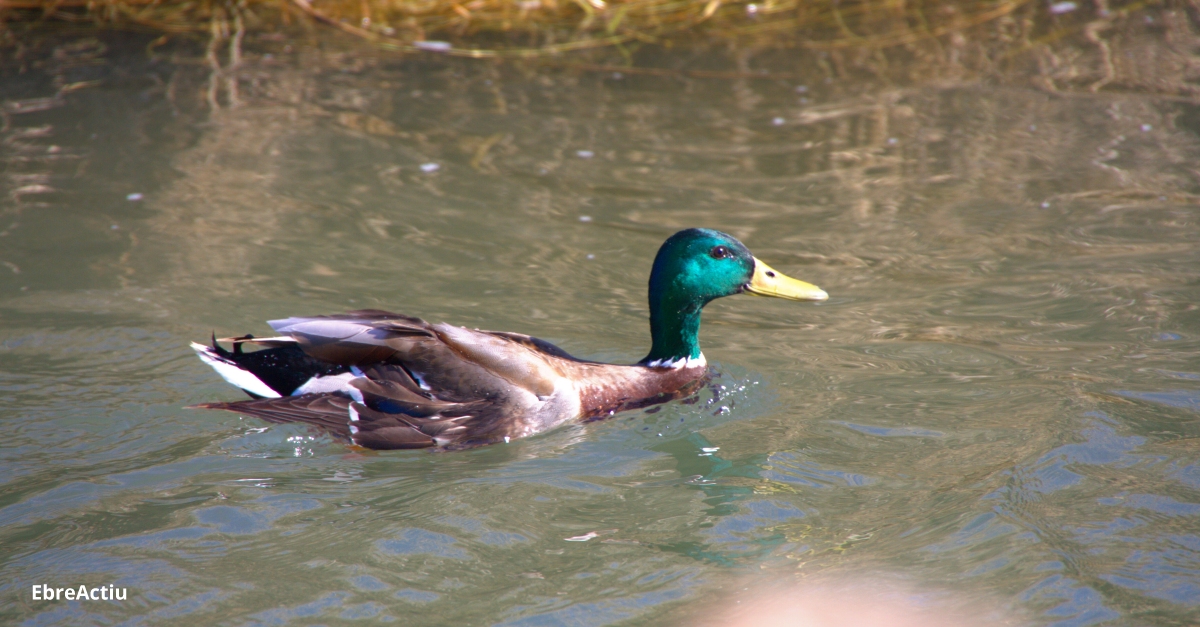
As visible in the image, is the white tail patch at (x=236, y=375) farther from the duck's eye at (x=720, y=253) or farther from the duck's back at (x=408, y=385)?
the duck's eye at (x=720, y=253)

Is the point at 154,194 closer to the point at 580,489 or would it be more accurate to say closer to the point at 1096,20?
the point at 580,489

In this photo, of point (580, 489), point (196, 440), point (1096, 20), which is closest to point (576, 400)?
point (580, 489)

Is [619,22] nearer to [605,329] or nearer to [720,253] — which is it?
[605,329]

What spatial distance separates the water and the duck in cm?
11

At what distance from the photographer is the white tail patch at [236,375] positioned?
5.00m

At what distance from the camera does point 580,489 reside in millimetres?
4344

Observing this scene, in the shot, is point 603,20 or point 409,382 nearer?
point 409,382

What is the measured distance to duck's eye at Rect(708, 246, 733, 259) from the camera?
17.4ft

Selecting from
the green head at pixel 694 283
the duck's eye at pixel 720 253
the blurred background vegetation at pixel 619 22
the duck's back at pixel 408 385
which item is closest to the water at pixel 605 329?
the duck's back at pixel 408 385

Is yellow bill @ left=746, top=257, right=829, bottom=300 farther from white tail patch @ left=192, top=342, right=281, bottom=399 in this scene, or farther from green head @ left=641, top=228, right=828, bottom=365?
white tail patch @ left=192, top=342, right=281, bottom=399

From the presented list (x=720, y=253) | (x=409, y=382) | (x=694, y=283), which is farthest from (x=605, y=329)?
(x=409, y=382)

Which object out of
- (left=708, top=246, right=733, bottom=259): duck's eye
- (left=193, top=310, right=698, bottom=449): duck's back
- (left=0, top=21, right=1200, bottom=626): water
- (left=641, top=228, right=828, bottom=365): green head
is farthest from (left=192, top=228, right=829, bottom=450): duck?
(left=708, top=246, right=733, bottom=259): duck's eye

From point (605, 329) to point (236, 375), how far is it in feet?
6.45

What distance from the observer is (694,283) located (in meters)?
Answer: 5.32
